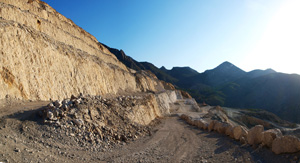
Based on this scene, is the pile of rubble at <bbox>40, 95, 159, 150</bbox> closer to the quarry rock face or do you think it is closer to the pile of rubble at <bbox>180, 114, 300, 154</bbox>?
the quarry rock face

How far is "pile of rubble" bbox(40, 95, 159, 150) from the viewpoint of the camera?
8289 millimetres

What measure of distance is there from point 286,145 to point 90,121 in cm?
874

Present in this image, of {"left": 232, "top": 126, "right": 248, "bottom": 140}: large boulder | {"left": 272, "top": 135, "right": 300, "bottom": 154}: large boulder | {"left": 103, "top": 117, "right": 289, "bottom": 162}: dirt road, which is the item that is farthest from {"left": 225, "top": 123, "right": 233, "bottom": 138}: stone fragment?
{"left": 272, "top": 135, "right": 300, "bottom": 154}: large boulder

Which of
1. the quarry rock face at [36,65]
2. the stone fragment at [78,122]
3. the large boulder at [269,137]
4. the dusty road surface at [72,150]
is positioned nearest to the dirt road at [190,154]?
the dusty road surface at [72,150]

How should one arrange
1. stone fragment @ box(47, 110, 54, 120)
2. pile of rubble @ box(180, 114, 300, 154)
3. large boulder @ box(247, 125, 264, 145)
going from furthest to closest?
large boulder @ box(247, 125, 264, 145)
stone fragment @ box(47, 110, 54, 120)
pile of rubble @ box(180, 114, 300, 154)

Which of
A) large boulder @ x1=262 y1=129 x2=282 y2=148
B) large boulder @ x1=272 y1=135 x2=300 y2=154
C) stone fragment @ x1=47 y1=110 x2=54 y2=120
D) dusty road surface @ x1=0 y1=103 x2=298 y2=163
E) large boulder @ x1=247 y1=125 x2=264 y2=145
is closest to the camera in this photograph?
dusty road surface @ x1=0 y1=103 x2=298 y2=163

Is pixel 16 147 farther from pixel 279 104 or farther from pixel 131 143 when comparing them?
pixel 279 104

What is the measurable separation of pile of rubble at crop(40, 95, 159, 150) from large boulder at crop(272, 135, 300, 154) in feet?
23.1

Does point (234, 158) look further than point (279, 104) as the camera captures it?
No

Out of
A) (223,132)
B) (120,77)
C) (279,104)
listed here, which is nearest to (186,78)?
(279,104)

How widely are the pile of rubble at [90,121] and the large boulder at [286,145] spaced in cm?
706

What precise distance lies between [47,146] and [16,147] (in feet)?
3.48

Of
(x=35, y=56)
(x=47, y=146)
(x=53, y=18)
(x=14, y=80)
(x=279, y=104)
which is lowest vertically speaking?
(x=279, y=104)

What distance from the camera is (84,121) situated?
915cm
